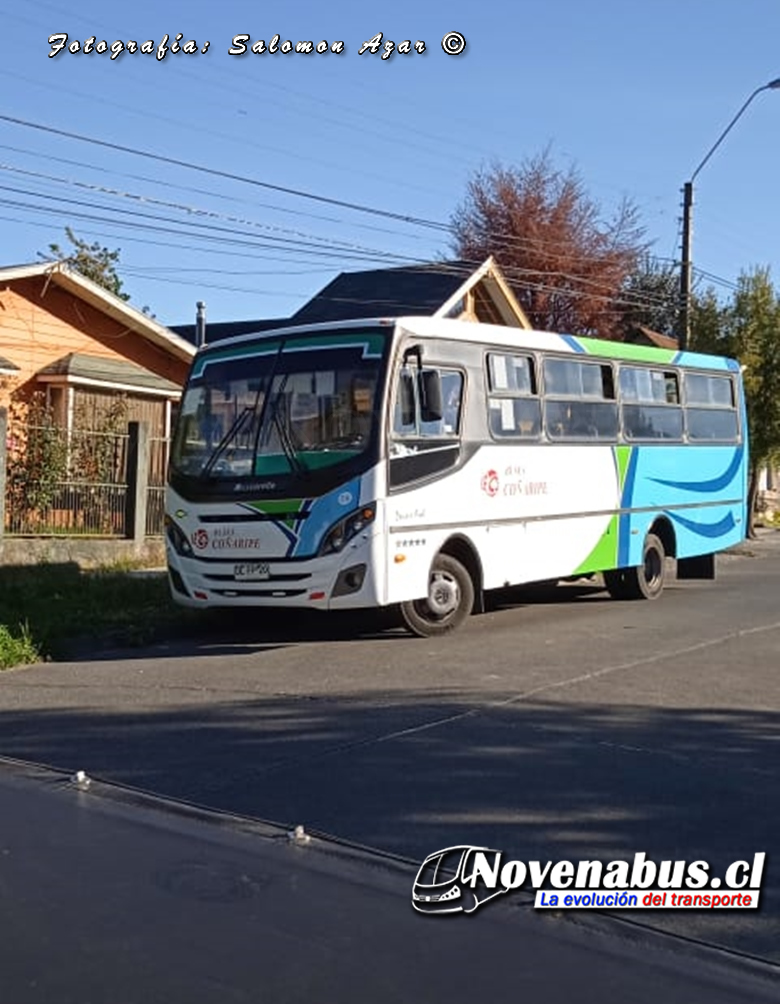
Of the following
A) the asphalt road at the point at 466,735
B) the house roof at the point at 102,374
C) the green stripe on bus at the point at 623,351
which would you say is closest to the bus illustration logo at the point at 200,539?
the asphalt road at the point at 466,735

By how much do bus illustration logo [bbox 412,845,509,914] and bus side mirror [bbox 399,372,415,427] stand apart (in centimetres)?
683

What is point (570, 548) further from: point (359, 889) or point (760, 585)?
point (359, 889)

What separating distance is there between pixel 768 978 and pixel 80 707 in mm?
6167

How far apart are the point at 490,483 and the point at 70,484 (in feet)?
24.5

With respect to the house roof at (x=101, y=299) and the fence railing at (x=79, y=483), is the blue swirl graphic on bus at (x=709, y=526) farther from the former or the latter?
the house roof at (x=101, y=299)

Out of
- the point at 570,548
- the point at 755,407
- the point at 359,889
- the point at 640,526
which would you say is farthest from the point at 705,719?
the point at 755,407

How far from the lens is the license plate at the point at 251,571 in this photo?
12.5m

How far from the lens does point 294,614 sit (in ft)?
49.9

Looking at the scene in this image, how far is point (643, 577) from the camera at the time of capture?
17.2 m

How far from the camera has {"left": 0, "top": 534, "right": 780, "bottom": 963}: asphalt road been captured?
253 inches

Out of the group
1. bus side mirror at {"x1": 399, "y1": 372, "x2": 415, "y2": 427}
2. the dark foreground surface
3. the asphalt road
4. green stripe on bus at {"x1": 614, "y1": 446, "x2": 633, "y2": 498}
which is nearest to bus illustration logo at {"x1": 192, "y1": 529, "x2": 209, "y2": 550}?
the asphalt road

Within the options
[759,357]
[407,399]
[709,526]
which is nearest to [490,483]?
[407,399]

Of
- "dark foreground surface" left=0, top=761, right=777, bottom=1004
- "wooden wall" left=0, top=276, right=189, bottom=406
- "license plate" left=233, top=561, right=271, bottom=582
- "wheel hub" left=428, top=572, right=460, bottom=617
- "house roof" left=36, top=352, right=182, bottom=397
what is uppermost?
"wooden wall" left=0, top=276, right=189, bottom=406

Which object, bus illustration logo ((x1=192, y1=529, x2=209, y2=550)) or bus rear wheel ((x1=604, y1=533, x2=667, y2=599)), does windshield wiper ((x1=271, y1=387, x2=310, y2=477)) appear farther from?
bus rear wheel ((x1=604, y1=533, x2=667, y2=599))
